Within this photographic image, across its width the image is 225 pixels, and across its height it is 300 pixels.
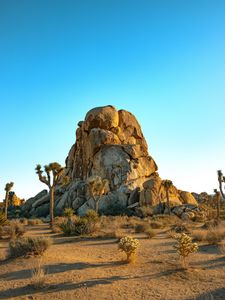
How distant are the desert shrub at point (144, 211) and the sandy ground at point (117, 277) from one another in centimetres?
2290

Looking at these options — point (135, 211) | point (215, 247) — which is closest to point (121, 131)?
point (135, 211)

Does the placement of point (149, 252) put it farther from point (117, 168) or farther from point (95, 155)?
point (95, 155)

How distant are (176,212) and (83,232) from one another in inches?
796

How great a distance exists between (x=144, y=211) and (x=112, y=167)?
9643mm

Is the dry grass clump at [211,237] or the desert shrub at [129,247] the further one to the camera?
the dry grass clump at [211,237]

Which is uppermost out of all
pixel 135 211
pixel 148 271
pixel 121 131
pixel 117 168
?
pixel 121 131

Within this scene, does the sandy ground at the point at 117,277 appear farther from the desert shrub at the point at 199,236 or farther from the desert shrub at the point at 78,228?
the desert shrub at the point at 78,228

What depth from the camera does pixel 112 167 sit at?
4328 centimetres

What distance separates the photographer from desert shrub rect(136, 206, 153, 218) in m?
35.5

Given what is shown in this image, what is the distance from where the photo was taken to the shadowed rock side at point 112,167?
4044cm

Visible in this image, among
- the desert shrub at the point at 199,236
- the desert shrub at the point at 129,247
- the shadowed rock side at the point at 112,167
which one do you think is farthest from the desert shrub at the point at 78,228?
the shadowed rock side at the point at 112,167

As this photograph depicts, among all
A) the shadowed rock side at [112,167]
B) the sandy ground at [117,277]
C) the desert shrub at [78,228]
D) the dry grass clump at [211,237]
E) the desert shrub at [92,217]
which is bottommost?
the sandy ground at [117,277]

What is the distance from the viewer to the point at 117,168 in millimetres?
43062

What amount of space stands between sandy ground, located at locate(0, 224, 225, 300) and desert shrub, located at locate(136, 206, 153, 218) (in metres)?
22.9
